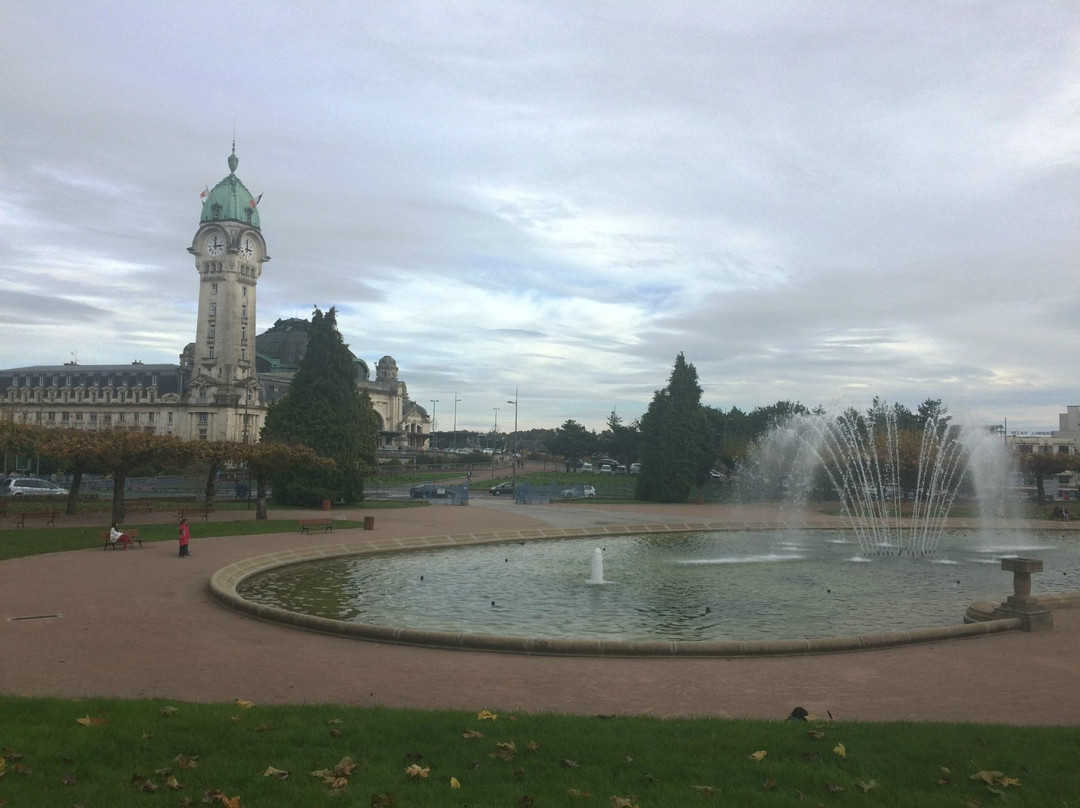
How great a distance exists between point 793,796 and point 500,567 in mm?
19645

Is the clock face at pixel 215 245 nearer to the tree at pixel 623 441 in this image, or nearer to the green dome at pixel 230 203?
the green dome at pixel 230 203

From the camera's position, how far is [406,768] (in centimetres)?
726

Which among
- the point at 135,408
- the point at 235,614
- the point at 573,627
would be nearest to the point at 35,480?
the point at 235,614

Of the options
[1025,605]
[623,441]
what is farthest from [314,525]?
[623,441]

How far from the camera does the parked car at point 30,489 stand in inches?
1908

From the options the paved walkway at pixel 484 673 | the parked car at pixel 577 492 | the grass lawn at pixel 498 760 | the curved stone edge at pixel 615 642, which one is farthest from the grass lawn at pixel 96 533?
the parked car at pixel 577 492

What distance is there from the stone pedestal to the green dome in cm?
10756

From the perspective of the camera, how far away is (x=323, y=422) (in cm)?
4962

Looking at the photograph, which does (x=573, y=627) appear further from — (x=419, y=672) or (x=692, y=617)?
(x=419, y=672)

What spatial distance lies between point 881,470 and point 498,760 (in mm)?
66810

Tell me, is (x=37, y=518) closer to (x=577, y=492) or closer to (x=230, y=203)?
(x=577, y=492)

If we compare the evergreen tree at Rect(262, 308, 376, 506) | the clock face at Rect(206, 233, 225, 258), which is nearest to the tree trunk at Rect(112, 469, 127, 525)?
the evergreen tree at Rect(262, 308, 376, 506)

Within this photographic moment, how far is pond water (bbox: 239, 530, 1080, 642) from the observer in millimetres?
17047

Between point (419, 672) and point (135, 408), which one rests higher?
point (135, 408)
